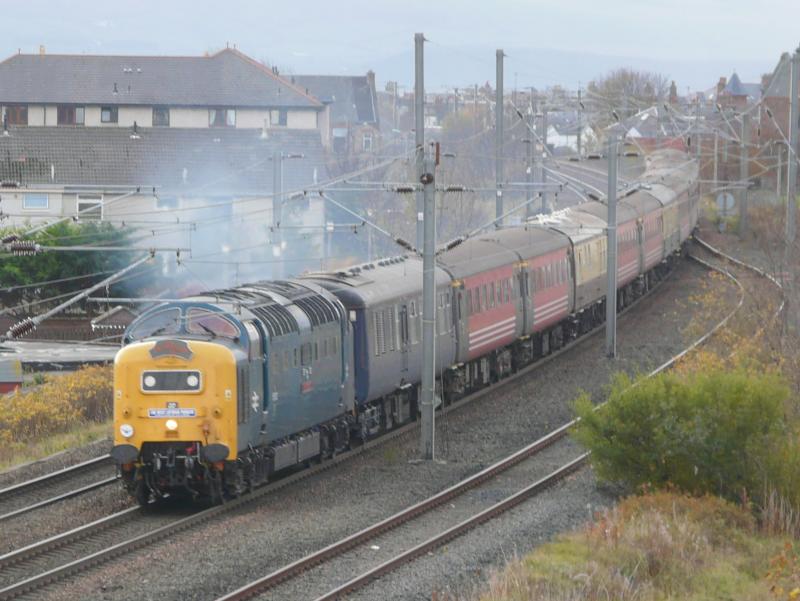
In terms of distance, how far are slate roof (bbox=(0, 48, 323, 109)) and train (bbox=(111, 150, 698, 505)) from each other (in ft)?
128

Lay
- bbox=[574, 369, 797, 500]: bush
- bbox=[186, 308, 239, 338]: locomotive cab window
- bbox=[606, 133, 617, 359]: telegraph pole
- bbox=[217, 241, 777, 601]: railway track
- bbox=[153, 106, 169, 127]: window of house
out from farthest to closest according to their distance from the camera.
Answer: bbox=[153, 106, 169, 127]: window of house, bbox=[606, 133, 617, 359]: telegraph pole, bbox=[574, 369, 797, 500]: bush, bbox=[186, 308, 239, 338]: locomotive cab window, bbox=[217, 241, 777, 601]: railway track

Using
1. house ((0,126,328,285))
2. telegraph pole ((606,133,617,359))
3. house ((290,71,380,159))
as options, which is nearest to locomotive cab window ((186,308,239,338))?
telegraph pole ((606,133,617,359))

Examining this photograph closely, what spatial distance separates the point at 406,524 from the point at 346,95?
99.1m

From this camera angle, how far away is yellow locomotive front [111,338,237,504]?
19.6m

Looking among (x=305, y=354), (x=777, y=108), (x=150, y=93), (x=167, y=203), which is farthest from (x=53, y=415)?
(x=777, y=108)

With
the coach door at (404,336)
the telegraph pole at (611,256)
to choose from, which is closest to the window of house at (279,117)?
the telegraph pole at (611,256)

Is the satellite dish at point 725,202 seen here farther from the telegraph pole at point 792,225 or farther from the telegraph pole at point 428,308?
the telegraph pole at point 428,308

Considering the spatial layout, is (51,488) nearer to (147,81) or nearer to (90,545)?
(90,545)

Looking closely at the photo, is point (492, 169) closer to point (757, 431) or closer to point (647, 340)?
point (647, 340)

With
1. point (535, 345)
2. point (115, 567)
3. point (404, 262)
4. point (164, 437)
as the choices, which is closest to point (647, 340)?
point (535, 345)

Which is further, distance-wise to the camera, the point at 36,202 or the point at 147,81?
the point at 147,81

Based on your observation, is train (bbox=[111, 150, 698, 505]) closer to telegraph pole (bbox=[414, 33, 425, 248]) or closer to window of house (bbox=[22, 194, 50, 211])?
telegraph pole (bbox=[414, 33, 425, 248])

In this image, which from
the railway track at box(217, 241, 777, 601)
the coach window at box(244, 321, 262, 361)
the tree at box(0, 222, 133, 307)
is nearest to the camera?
the railway track at box(217, 241, 777, 601)

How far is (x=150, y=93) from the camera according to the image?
247 ft
